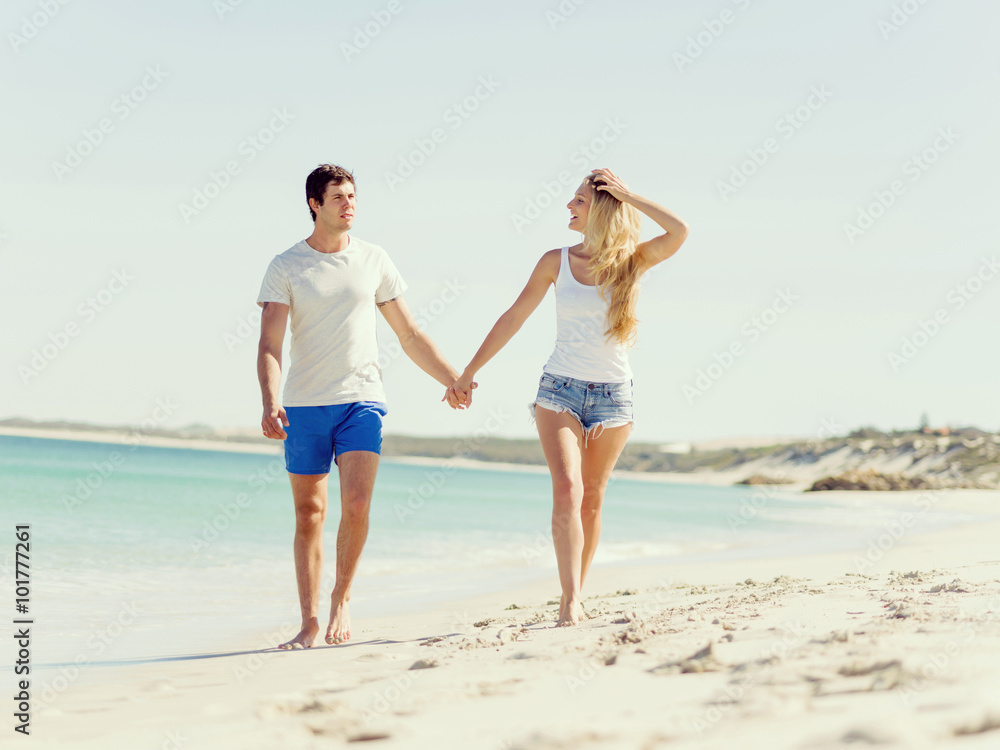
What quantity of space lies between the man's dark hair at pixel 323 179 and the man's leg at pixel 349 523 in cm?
128

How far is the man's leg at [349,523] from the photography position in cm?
396

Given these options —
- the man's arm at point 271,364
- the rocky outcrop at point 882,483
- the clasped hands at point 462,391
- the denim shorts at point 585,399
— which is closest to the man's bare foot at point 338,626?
the man's arm at point 271,364

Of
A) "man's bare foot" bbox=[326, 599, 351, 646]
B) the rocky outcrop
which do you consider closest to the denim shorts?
"man's bare foot" bbox=[326, 599, 351, 646]

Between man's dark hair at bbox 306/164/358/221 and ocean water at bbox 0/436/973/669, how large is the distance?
230 centimetres

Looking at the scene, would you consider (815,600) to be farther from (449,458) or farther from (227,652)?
(449,458)

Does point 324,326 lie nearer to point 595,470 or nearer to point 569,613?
point 595,470

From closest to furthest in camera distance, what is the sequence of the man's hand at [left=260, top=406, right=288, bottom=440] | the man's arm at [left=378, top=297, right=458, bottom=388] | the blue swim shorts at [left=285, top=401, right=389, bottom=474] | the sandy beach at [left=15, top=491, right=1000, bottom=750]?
the sandy beach at [left=15, top=491, right=1000, bottom=750] < the man's hand at [left=260, top=406, right=288, bottom=440] < the blue swim shorts at [left=285, top=401, right=389, bottom=474] < the man's arm at [left=378, top=297, right=458, bottom=388]

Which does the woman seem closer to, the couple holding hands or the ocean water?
the couple holding hands

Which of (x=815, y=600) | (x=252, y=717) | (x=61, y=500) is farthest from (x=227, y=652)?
(x=61, y=500)

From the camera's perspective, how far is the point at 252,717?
7.68 ft

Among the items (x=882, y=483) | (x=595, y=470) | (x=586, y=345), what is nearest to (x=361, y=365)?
(x=586, y=345)

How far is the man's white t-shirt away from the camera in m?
4.04

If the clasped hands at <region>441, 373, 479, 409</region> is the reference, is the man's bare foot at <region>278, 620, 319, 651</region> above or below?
below

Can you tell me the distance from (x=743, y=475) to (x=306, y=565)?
54994 millimetres
